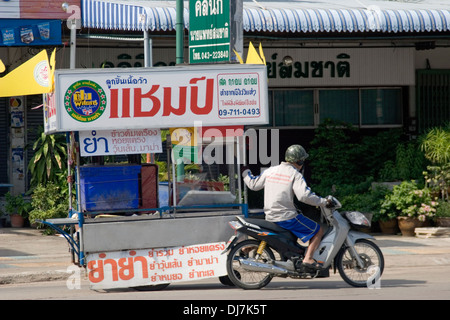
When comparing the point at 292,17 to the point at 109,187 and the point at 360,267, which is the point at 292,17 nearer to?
the point at 360,267

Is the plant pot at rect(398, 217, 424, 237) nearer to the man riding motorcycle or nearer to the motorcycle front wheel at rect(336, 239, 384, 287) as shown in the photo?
the motorcycle front wheel at rect(336, 239, 384, 287)

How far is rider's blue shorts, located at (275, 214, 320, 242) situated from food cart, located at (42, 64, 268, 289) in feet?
2.68

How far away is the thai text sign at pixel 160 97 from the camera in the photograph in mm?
9945

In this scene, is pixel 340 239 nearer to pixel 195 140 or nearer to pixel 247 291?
pixel 247 291

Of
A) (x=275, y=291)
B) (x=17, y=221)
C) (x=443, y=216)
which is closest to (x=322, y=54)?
(x=443, y=216)

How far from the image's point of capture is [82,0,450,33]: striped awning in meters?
16.4

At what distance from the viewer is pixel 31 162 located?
17.3 metres

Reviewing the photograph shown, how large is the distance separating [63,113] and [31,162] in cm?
772

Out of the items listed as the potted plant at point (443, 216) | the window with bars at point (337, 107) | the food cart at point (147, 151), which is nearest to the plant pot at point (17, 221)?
the window with bars at point (337, 107)

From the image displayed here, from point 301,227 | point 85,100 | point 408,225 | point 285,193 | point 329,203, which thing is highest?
point 85,100

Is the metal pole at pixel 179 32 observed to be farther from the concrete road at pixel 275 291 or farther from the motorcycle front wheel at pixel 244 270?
the motorcycle front wheel at pixel 244 270

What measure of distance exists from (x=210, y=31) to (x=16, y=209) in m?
6.42

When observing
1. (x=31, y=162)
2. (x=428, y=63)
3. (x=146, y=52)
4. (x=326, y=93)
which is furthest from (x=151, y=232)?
(x=428, y=63)

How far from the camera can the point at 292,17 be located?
17391mm
